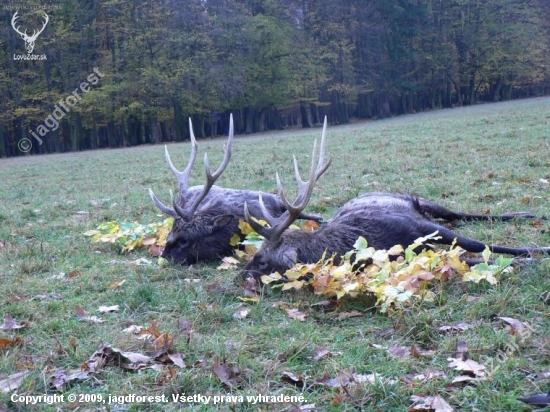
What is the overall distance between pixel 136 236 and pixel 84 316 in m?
2.53

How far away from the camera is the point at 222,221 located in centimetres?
668

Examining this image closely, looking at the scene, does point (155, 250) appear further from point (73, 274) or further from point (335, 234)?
point (335, 234)

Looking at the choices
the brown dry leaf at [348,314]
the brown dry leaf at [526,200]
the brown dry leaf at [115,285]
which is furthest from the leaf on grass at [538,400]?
the brown dry leaf at [526,200]

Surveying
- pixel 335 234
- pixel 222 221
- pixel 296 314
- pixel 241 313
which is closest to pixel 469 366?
pixel 296 314

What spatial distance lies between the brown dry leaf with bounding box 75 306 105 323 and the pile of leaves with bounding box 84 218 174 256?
212 centimetres

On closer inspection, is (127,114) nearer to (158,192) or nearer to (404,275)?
(158,192)

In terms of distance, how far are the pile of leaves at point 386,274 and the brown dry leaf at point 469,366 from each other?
831mm

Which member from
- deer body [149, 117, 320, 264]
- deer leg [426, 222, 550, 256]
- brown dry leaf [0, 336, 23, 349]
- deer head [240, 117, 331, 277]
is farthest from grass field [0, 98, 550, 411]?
deer leg [426, 222, 550, 256]

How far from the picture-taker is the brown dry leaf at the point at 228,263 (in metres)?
5.98

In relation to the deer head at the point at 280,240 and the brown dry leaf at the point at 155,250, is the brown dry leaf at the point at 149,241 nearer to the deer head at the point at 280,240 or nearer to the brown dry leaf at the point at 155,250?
the brown dry leaf at the point at 155,250

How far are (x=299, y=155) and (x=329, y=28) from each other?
105ft

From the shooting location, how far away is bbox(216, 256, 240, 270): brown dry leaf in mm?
5978

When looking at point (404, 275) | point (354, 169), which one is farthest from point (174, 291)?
point (354, 169)

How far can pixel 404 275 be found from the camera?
452 cm
